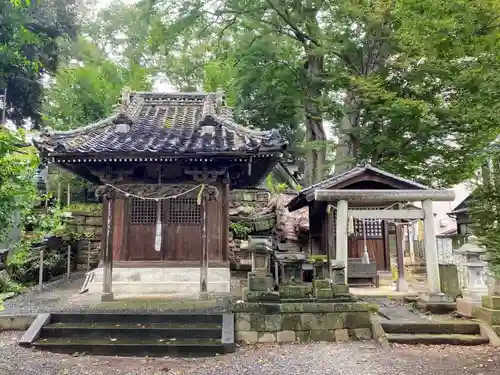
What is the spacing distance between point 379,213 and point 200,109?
6958 millimetres

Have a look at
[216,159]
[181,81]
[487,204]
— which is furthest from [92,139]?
[181,81]

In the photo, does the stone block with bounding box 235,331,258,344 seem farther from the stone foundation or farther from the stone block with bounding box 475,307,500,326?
the stone block with bounding box 475,307,500,326

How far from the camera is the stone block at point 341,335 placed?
26.1ft

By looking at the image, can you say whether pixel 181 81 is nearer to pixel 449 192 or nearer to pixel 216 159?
pixel 216 159

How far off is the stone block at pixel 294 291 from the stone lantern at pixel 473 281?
11.6 feet

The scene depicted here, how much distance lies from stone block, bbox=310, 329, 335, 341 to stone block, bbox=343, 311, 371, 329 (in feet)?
1.22

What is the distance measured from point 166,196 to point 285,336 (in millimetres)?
4660

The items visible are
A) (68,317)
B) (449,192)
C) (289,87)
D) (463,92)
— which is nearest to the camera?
(68,317)

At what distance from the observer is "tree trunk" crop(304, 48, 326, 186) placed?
640 inches

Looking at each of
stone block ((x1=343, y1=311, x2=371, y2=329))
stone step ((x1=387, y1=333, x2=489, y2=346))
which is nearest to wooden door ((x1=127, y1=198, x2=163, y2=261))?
stone block ((x1=343, y1=311, x2=371, y2=329))

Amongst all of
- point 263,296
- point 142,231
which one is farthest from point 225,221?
point 263,296

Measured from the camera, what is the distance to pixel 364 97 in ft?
46.3

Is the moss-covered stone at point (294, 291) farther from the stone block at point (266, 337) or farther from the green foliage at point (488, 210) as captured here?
the green foliage at point (488, 210)

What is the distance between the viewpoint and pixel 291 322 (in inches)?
314
